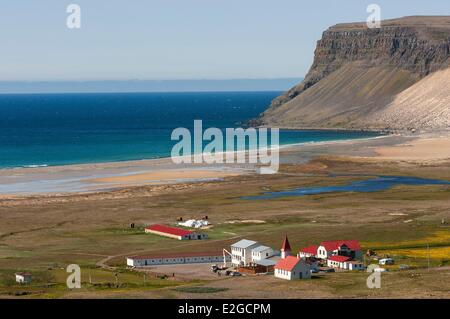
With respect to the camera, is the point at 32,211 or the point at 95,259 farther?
the point at 32,211

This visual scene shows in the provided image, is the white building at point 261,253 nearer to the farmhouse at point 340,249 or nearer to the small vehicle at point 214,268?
the small vehicle at point 214,268

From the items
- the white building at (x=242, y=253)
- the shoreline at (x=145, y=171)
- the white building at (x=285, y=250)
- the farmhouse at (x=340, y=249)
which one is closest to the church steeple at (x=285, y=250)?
the white building at (x=285, y=250)

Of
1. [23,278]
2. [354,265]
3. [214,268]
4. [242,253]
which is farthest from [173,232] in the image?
[23,278]

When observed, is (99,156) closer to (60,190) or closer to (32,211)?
(60,190)

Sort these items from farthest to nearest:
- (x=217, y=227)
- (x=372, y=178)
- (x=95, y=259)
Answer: (x=372, y=178) < (x=217, y=227) < (x=95, y=259)

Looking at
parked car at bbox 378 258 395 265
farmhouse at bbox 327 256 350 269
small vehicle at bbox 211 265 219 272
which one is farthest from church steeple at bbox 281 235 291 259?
parked car at bbox 378 258 395 265

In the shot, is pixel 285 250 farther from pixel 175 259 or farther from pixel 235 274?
pixel 175 259
